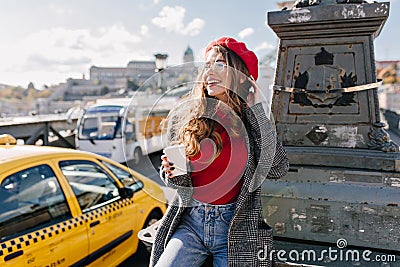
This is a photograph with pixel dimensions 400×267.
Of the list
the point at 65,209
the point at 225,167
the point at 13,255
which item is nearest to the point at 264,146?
the point at 225,167

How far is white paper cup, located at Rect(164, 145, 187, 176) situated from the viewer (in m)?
2.04

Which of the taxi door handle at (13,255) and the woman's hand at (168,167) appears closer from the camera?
the woman's hand at (168,167)

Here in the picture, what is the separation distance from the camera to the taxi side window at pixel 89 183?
4.01 m

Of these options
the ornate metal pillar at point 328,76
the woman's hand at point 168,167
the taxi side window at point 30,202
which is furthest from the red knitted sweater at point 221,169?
the taxi side window at point 30,202

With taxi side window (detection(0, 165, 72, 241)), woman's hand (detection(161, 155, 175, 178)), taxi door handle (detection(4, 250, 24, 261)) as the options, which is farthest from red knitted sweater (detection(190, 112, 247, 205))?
taxi side window (detection(0, 165, 72, 241))

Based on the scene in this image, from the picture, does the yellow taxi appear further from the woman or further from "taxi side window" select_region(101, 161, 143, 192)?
the woman

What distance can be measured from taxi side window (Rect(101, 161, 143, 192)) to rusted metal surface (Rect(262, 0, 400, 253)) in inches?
89.5

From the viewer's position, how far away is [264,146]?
2.04 m

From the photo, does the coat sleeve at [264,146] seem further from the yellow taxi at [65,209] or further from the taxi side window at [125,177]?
the taxi side window at [125,177]

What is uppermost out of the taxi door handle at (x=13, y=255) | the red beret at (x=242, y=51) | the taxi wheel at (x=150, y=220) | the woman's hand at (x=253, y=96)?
the red beret at (x=242, y=51)

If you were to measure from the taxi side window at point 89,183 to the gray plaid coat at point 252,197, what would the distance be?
214 centimetres

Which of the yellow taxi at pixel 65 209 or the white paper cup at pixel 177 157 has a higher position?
the white paper cup at pixel 177 157

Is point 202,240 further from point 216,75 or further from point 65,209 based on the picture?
point 65,209

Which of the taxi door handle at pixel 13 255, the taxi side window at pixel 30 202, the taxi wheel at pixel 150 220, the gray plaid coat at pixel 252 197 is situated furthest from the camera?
the taxi wheel at pixel 150 220
